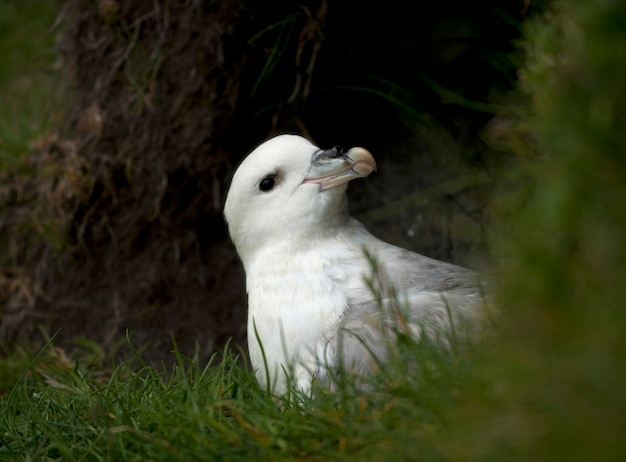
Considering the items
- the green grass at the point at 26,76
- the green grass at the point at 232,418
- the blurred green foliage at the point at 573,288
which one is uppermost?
the green grass at the point at 26,76

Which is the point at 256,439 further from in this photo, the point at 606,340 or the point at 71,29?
the point at 71,29

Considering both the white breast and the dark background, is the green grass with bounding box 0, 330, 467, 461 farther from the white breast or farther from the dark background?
the dark background

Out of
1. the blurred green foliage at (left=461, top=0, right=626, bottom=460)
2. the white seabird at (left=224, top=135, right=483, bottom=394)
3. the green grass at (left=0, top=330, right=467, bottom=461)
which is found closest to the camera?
the blurred green foliage at (left=461, top=0, right=626, bottom=460)

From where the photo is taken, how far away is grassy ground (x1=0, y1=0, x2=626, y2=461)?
1714mm

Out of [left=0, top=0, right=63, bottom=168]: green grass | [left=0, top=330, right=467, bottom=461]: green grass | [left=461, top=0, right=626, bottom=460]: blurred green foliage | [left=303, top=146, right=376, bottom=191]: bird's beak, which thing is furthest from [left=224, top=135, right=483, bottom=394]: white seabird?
[left=0, top=0, right=63, bottom=168]: green grass

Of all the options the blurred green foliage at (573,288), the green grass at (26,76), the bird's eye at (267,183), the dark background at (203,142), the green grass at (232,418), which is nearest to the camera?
the blurred green foliage at (573,288)

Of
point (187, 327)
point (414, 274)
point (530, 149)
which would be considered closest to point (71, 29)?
point (187, 327)

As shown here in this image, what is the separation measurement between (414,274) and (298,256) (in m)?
0.43

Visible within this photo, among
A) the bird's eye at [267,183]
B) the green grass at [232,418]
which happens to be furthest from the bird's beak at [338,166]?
the green grass at [232,418]

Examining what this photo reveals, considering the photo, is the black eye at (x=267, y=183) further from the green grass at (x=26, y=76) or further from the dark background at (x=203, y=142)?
the green grass at (x=26, y=76)

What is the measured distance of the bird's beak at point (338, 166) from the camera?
11.4 ft

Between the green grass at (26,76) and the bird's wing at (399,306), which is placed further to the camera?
the green grass at (26,76)

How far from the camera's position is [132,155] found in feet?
15.9

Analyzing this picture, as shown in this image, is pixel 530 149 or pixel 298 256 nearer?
pixel 530 149
